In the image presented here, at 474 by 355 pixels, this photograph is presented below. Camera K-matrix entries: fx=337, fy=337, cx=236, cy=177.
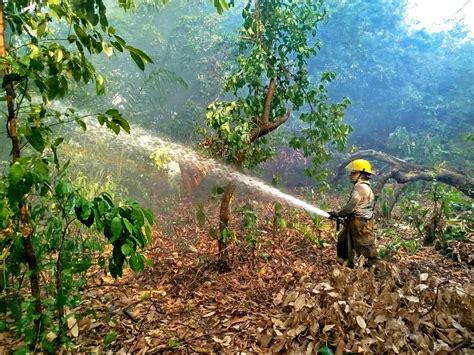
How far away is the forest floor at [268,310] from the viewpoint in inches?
111

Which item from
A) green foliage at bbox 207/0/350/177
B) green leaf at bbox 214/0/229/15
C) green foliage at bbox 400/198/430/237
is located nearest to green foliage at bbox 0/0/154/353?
green leaf at bbox 214/0/229/15

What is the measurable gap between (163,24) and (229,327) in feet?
46.2

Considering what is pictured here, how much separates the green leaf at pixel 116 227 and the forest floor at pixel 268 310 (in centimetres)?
151

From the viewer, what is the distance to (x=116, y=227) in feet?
5.74

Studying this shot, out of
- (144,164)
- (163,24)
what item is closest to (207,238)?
(144,164)

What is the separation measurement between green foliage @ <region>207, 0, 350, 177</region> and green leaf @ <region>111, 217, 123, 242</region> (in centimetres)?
248

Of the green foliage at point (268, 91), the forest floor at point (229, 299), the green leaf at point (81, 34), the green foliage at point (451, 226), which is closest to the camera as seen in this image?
the green leaf at point (81, 34)

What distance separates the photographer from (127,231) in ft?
6.15

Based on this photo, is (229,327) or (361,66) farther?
(361,66)

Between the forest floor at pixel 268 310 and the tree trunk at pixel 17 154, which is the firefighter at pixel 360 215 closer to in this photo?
the forest floor at pixel 268 310

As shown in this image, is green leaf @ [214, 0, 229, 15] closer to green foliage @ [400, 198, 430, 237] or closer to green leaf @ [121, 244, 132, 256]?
green leaf @ [121, 244, 132, 256]

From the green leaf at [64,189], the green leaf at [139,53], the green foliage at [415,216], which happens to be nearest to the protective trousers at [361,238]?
the green foliage at [415,216]

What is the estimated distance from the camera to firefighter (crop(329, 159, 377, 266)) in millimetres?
4598

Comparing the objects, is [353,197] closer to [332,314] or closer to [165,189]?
[332,314]
